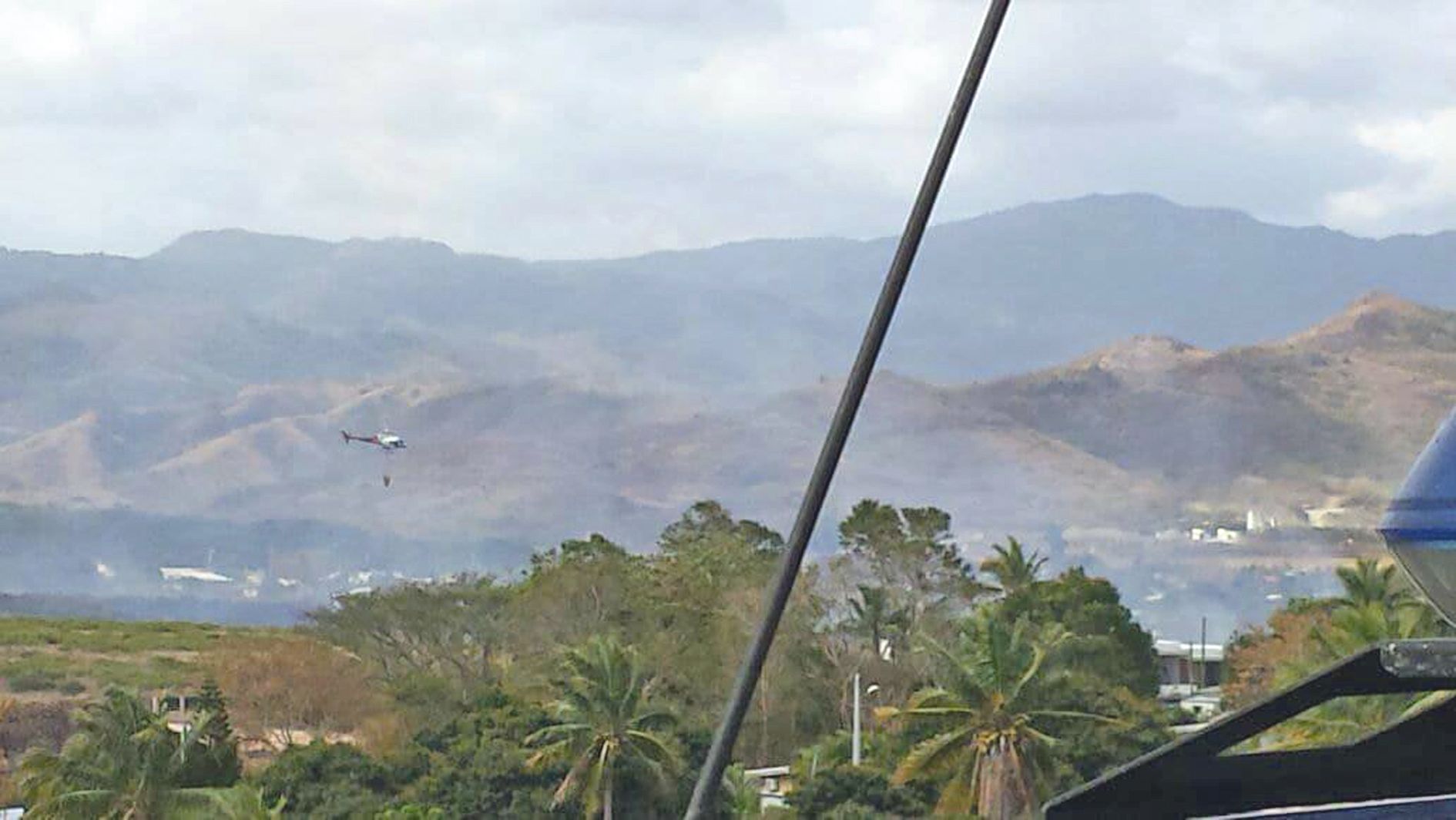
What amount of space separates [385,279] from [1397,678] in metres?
141

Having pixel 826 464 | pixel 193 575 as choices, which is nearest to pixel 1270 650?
pixel 193 575

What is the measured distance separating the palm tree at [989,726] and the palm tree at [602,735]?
211 inches

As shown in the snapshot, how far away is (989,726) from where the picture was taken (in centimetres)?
5081

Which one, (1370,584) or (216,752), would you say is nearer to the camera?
(1370,584)

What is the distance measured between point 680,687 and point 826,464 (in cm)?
5343

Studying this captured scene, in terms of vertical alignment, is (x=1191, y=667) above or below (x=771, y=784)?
above

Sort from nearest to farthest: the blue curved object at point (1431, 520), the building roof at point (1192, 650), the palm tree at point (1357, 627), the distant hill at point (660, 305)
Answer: the blue curved object at point (1431, 520), the palm tree at point (1357, 627), the building roof at point (1192, 650), the distant hill at point (660, 305)

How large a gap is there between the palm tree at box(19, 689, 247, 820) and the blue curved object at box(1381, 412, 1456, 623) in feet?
152

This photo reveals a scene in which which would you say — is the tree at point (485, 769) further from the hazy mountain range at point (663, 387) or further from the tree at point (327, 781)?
the hazy mountain range at point (663, 387)

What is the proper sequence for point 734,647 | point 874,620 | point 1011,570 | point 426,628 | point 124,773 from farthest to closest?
1. point 1011,570
2. point 426,628
3. point 874,620
4. point 734,647
5. point 124,773

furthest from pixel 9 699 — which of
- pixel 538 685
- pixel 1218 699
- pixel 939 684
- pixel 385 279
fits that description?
pixel 385 279

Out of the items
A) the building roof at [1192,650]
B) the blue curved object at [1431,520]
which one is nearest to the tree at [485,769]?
the building roof at [1192,650]

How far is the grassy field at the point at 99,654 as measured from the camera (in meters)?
70.2

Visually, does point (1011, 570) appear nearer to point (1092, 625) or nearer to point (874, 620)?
point (1092, 625)
